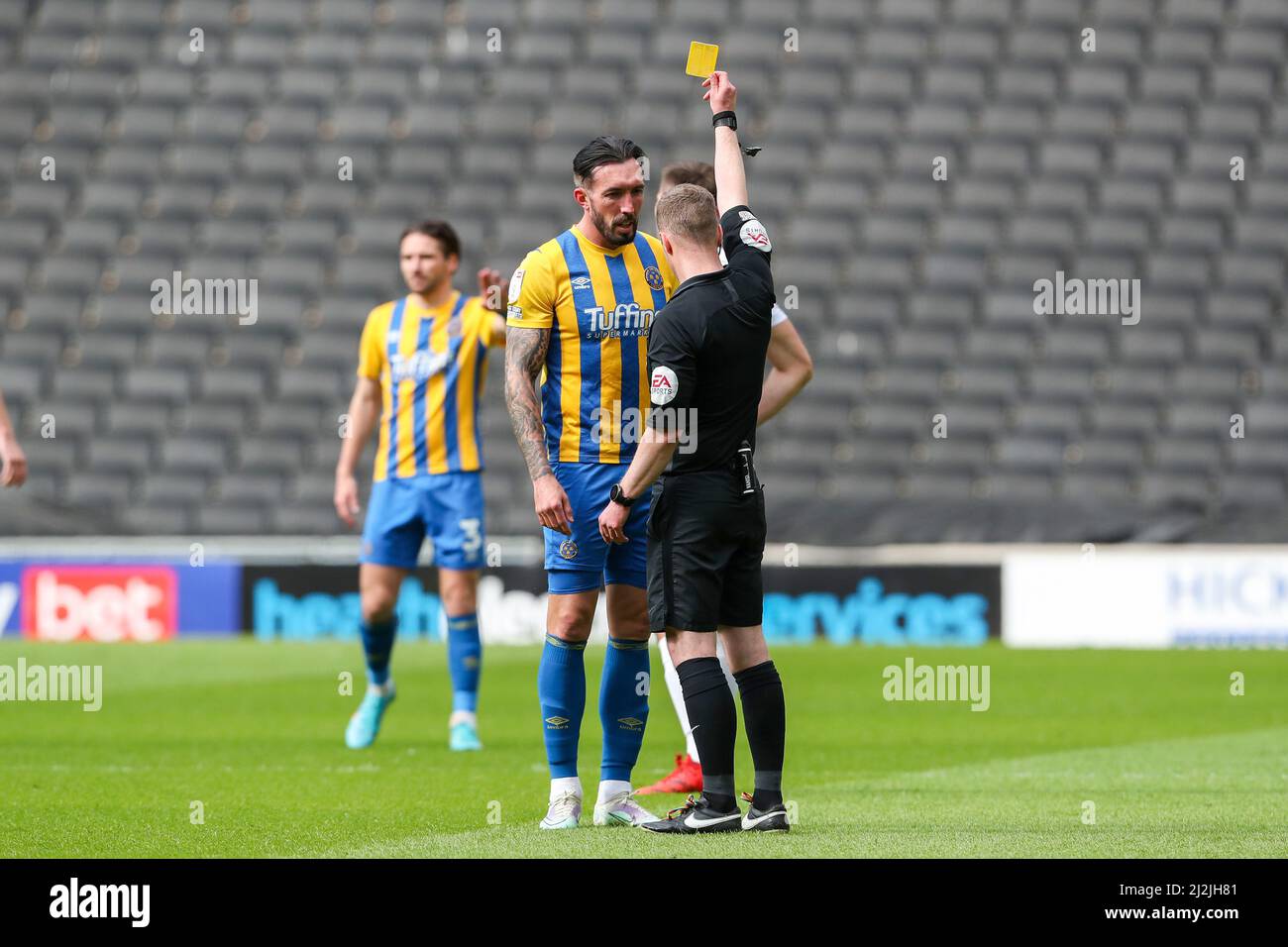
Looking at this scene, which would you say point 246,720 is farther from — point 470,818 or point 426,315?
point 470,818

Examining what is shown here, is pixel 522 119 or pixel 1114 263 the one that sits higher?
pixel 522 119

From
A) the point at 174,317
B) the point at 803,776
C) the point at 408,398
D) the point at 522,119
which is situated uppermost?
the point at 522,119

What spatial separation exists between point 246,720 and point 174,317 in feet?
38.0

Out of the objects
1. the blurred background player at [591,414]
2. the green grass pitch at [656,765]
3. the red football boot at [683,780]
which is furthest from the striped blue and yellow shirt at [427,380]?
the blurred background player at [591,414]

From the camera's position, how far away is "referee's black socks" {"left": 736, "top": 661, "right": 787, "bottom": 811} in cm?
603

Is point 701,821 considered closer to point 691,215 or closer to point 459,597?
point 691,215

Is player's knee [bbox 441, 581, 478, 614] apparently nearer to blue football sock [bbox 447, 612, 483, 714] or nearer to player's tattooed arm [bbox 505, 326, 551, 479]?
blue football sock [bbox 447, 612, 483, 714]

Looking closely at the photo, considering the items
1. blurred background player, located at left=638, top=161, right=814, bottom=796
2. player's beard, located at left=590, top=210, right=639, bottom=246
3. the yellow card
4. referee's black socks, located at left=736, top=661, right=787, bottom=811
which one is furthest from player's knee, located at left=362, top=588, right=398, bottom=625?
the yellow card

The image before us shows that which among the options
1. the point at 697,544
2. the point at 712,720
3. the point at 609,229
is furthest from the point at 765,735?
the point at 609,229

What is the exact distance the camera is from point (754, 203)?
21172 millimetres

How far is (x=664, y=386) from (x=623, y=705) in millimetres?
1211
